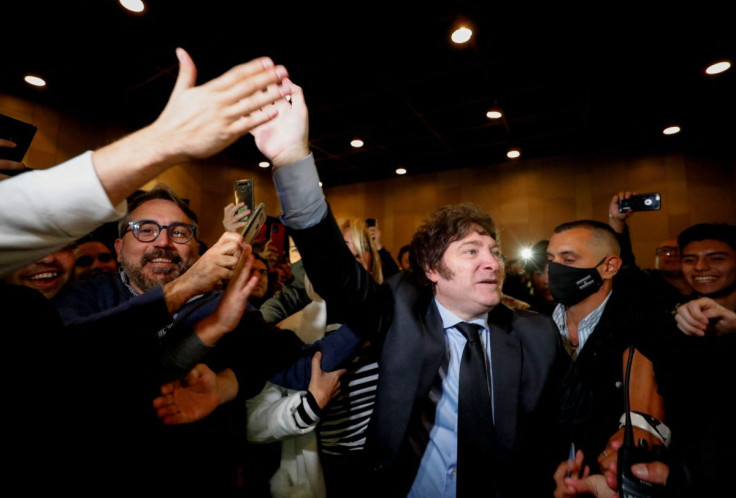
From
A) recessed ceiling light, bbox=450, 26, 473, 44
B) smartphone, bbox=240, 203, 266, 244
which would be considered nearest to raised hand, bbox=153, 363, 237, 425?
smartphone, bbox=240, 203, 266, 244

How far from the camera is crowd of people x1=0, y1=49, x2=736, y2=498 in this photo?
775 millimetres

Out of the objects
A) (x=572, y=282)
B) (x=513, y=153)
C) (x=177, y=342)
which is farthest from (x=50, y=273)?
(x=513, y=153)

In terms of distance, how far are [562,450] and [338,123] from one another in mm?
4932

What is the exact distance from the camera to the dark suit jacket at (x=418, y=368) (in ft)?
4.48

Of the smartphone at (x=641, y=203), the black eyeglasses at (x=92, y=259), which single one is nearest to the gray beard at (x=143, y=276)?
the black eyeglasses at (x=92, y=259)

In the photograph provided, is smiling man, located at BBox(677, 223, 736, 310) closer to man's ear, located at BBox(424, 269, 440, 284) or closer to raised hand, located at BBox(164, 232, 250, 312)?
man's ear, located at BBox(424, 269, 440, 284)

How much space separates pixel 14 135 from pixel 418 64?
3.78 meters

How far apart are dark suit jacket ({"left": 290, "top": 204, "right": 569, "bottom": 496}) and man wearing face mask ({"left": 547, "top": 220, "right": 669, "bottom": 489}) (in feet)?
0.62

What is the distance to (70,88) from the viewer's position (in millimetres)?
4441

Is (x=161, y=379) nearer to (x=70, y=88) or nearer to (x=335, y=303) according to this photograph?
(x=335, y=303)

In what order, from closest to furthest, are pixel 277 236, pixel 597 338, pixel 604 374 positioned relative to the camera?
pixel 604 374 → pixel 597 338 → pixel 277 236

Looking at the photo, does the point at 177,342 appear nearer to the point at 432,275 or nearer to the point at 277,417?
the point at 277,417

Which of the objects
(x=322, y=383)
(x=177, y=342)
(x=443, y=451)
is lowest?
(x=443, y=451)

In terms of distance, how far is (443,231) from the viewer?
74.7 inches
